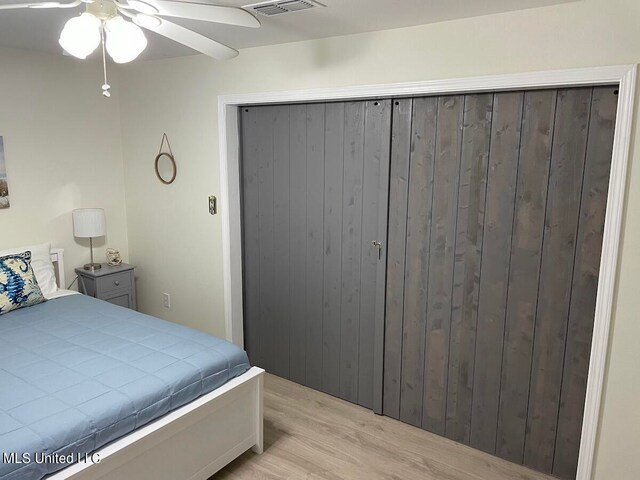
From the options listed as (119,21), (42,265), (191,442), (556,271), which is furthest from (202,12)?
(42,265)

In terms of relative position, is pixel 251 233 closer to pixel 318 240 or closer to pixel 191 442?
pixel 318 240

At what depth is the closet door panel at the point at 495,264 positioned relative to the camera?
99.4 inches

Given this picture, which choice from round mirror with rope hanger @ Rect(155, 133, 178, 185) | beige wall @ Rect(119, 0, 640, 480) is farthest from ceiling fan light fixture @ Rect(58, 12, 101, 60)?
round mirror with rope hanger @ Rect(155, 133, 178, 185)

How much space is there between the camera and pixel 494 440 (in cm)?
280

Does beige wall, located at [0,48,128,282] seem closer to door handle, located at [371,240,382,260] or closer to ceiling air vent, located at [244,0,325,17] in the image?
ceiling air vent, located at [244,0,325,17]

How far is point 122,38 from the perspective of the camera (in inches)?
63.2

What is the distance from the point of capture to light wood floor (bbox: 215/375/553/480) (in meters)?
2.64

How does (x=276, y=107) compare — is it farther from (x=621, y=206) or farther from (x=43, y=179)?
(x=621, y=206)

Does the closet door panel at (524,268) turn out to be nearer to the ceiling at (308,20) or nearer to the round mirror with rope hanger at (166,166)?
the ceiling at (308,20)

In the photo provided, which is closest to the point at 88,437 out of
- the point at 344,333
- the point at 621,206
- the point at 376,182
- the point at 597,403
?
the point at 344,333

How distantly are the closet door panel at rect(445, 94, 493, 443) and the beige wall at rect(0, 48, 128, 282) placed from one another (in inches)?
113

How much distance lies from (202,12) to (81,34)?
1.29ft

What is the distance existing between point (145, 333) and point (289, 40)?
189 centimetres

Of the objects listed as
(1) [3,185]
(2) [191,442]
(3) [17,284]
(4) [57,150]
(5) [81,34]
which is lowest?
(2) [191,442]
